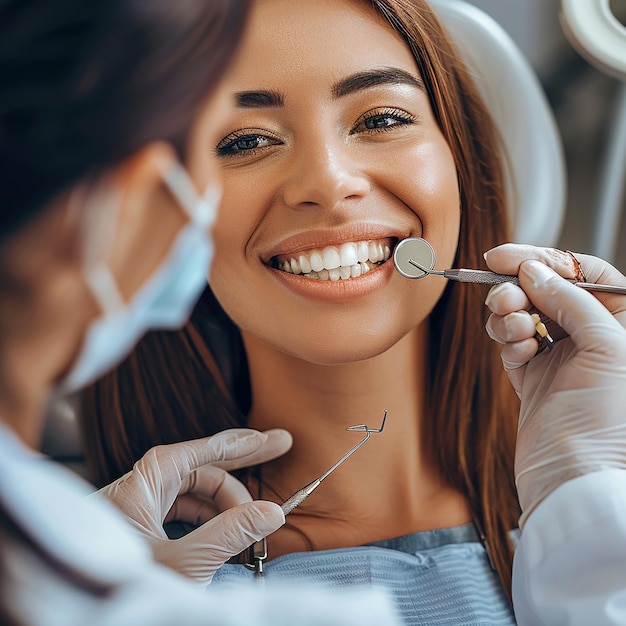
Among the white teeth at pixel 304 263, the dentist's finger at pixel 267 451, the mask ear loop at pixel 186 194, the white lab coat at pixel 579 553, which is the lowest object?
the dentist's finger at pixel 267 451

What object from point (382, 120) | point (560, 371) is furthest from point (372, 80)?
point (560, 371)

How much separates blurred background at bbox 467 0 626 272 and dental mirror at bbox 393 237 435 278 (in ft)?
3.96

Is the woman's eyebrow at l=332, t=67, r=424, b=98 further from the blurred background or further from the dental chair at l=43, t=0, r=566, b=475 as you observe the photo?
the blurred background

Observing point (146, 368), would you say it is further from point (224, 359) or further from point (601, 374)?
point (601, 374)

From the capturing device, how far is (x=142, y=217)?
56cm

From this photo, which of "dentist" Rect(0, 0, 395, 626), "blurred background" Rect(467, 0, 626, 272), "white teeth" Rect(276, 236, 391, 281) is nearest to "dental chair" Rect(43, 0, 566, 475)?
"white teeth" Rect(276, 236, 391, 281)

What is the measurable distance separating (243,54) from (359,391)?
0.54 m

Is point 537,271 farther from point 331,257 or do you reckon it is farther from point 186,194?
point 186,194

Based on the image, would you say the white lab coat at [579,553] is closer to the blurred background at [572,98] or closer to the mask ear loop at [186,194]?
the mask ear loop at [186,194]

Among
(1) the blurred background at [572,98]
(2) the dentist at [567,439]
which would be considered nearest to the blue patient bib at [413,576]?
(2) the dentist at [567,439]

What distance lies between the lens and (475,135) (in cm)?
141

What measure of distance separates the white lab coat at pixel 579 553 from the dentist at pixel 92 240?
1.14 feet

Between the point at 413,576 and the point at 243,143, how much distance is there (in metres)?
0.68

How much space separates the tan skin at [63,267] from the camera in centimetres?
51
